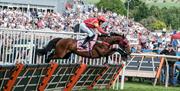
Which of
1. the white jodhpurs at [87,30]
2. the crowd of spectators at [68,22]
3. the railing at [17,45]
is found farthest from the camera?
the crowd of spectators at [68,22]

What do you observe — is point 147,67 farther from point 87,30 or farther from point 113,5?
point 113,5

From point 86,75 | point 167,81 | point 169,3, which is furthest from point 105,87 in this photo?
point 169,3

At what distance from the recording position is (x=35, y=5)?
4488 cm

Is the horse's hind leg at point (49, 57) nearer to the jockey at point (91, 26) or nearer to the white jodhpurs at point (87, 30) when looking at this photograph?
the jockey at point (91, 26)

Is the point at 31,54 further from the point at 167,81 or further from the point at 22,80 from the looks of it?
the point at 167,81

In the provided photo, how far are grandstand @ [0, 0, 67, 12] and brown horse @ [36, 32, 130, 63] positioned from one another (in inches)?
609

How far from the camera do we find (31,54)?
1861 centimetres

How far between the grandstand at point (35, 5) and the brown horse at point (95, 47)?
15.5 meters

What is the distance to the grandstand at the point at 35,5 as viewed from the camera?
4032cm

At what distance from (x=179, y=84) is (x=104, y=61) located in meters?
4.38

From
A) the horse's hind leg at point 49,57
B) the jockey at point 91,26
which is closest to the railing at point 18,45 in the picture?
the horse's hind leg at point 49,57

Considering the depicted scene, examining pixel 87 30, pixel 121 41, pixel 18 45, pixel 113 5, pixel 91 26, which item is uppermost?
pixel 113 5

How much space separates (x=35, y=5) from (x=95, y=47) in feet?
72.7

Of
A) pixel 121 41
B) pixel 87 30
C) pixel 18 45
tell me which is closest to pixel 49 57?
pixel 87 30
